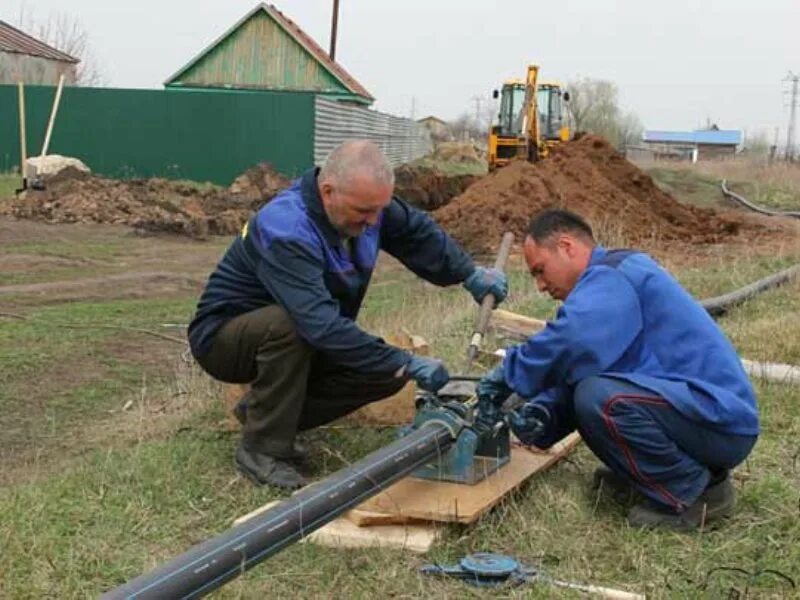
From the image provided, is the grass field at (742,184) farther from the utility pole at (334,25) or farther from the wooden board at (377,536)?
the wooden board at (377,536)

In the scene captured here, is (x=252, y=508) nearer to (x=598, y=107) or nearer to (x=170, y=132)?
(x=170, y=132)

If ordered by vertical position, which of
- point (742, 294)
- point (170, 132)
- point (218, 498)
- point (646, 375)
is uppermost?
point (170, 132)

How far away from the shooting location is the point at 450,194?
24.3 meters

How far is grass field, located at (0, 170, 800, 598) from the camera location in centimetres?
336

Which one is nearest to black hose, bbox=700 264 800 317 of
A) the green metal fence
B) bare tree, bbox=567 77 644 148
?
the green metal fence

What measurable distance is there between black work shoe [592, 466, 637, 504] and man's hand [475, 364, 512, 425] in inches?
19.5

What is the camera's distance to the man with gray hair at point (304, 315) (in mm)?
3992

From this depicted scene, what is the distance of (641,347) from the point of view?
3.66 metres

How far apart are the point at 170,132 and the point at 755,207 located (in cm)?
1449

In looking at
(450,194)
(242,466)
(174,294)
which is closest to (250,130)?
(450,194)

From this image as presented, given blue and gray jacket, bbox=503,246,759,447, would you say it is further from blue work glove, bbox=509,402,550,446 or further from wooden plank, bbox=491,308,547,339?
wooden plank, bbox=491,308,547,339

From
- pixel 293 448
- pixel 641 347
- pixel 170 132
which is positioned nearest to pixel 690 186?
pixel 170 132

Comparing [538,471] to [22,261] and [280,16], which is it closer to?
[22,261]

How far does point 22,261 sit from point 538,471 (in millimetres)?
10346
